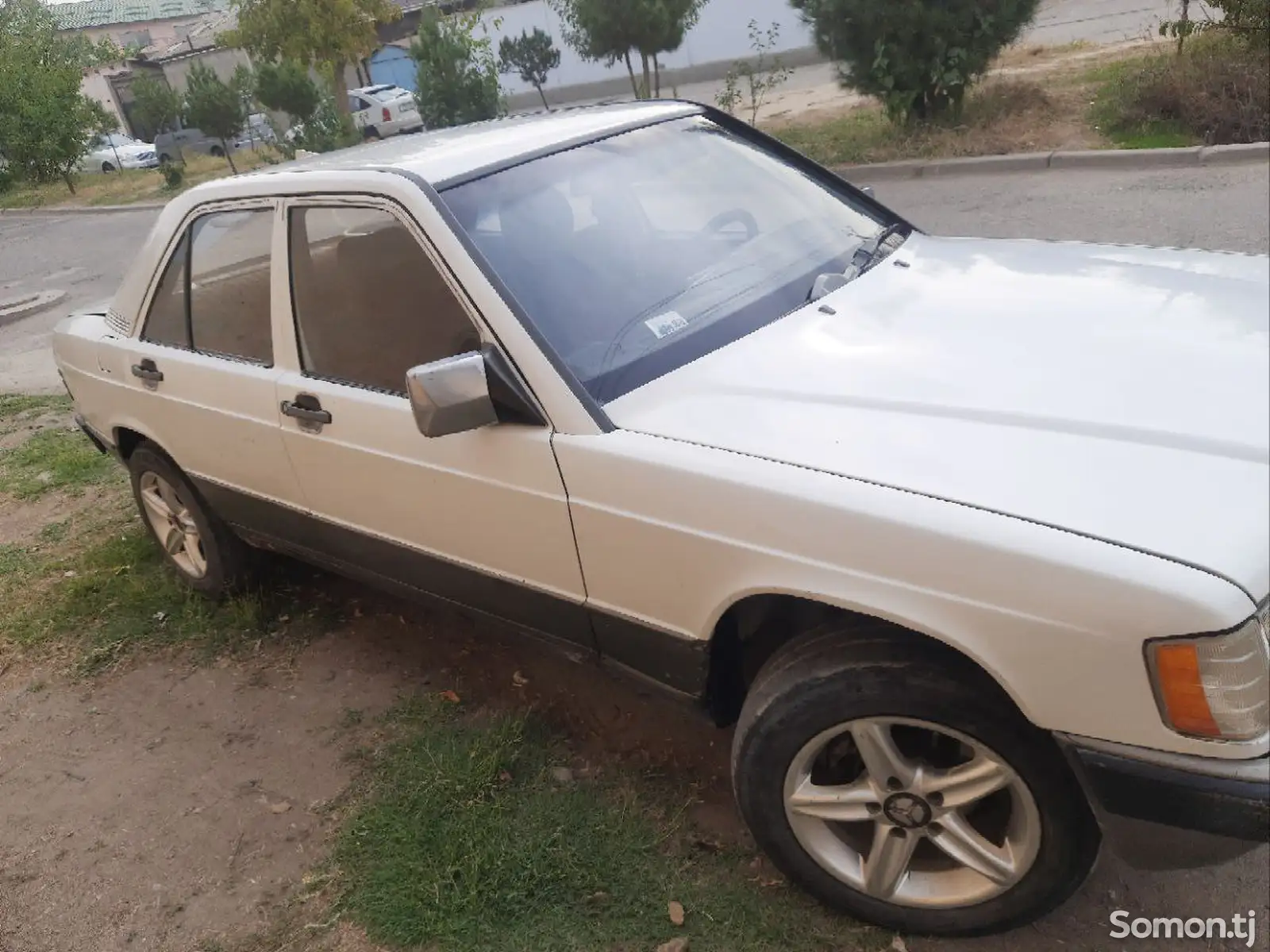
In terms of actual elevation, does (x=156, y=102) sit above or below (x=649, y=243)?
above

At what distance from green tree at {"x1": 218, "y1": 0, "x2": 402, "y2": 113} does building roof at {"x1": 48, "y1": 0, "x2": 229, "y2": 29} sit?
42.1 meters

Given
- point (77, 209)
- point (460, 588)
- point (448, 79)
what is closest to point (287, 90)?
point (448, 79)

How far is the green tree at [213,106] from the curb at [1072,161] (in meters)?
15.2

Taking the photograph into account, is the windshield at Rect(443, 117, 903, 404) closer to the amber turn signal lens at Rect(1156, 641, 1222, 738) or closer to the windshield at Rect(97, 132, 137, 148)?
the amber turn signal lens at Rect(1156, 641, 1222, 738)

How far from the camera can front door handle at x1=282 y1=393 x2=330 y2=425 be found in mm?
3011

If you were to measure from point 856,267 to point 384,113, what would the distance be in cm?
2404

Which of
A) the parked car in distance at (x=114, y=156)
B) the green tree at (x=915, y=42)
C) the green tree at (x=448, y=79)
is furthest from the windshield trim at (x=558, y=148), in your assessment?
the parked car in distance at (x=114, y=156)

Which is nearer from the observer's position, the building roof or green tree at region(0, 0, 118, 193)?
green tree at region(0, 0, 118, 193)

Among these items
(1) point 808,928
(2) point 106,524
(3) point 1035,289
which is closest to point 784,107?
(2) point 106,524

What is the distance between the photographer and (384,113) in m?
24.5

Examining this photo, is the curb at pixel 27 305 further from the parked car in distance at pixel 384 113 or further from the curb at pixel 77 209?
the parked car in distance at pixel 384 113

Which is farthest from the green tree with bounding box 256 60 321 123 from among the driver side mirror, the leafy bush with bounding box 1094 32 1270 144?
the driver side mirror

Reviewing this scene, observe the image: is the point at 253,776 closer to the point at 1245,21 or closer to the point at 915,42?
the point at 915,42

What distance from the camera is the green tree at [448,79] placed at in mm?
15515
